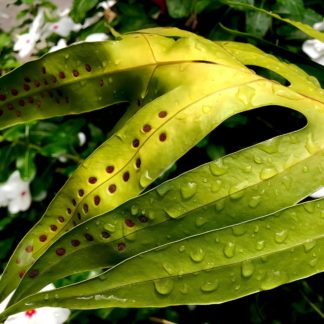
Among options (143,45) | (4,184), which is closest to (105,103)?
(143,45)

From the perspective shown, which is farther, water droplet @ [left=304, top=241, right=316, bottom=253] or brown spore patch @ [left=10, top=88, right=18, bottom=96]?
brown spore patch @ [left=10, top=88, right=18, bottom=96]

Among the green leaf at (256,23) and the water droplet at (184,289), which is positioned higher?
the water droplet at (184,289)

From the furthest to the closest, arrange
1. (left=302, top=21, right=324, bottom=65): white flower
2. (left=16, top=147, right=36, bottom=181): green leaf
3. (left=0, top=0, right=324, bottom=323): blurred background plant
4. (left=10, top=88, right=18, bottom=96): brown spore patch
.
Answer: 1. (left=16, top=147, right=36, bottom=181): green leaf
2. (left=0, top=0, right=324, bottom=323): blurred background plant
3. (left=302, top=21, right=324, bottom=65): white flower
4. (left=10, top=88, right=18, bottom=96): brown spore patch

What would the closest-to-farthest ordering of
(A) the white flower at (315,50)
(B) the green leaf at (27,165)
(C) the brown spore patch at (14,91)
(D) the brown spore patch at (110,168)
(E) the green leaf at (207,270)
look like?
(E) the green leaf at (207,270) → (D) the brown spore patch at (110,168) → (C) the brown spore patch at (14,91) → (A) the white flower at (315,50) → (B) the green leaf at (27,165)

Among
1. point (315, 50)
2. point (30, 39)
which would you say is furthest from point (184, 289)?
point (30, 39)

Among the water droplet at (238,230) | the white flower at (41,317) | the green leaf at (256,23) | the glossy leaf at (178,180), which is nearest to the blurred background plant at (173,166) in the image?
the green leaf at (256,23)

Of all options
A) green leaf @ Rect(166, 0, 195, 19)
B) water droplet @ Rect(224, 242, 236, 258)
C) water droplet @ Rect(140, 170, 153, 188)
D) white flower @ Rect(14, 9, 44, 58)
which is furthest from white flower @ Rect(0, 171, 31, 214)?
water droplet @ Rect(224, 242, 236, 258)

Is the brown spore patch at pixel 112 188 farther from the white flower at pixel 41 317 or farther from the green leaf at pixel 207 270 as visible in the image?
the white flower at pixel 41 317

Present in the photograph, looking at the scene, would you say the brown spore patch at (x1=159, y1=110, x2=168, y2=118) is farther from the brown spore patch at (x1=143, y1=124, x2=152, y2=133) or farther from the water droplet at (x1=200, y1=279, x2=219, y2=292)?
the water droplet at (x1=200, y1=279, x2=219, y2=292)
